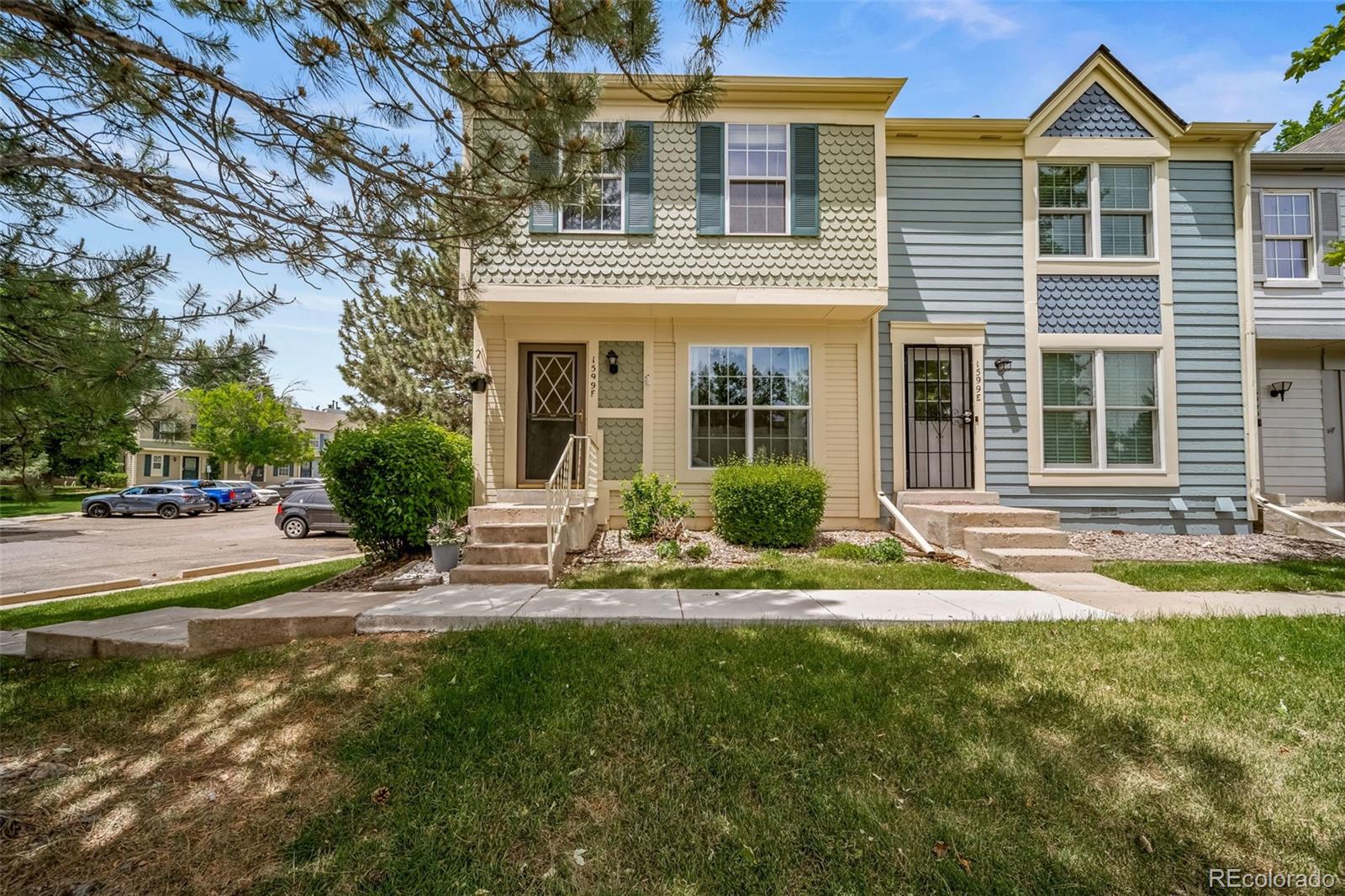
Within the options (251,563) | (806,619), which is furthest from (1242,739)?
(251,563)

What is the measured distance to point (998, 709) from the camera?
2754 millimetres

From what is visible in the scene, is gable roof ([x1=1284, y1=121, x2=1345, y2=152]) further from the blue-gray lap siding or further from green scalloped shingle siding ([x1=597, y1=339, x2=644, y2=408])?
green scalloped shingle siding ([x1=597, y1=339, x2=644, y2=408])

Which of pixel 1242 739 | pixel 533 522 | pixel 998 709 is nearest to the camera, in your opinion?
pixel 1242 739

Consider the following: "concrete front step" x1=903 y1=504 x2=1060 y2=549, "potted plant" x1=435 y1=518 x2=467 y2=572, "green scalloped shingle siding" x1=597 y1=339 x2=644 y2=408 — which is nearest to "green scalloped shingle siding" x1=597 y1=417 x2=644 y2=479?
"green scalloped shingle siding" x1=597 y1=339 x2=644 y2=408

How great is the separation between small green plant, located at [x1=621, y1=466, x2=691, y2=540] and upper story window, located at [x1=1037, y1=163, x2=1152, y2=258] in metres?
6.97

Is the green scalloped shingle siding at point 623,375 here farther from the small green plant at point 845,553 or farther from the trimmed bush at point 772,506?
the small green plant at point 845,553

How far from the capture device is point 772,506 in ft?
23.1

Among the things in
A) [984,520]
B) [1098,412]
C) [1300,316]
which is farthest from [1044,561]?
[1300,316]

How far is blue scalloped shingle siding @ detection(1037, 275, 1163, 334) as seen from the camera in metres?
8.39

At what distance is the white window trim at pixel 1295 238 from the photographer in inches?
349

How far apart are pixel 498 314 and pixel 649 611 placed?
5.47m

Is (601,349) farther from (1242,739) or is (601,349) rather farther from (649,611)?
(1242,739)

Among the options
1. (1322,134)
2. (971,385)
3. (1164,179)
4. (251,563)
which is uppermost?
(1322,134)

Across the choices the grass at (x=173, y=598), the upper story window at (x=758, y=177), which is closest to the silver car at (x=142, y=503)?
the grass at (x=173, y=598)
